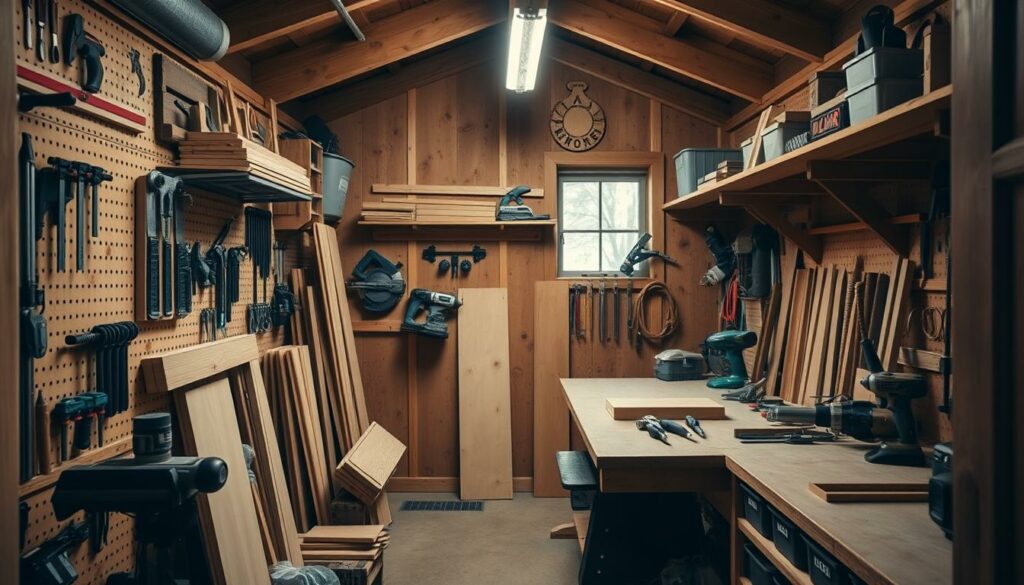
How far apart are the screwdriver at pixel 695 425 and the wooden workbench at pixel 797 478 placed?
0.04m

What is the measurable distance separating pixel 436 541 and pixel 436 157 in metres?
2.61

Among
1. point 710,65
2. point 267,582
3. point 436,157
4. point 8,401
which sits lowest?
point 267,582

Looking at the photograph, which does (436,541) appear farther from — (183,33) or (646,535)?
(183,33)

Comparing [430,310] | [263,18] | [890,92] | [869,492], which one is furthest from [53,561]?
[430,310]

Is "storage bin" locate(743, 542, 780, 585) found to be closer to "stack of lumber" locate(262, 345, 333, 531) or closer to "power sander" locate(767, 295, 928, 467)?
"power sander" locate(767, 295, 928, 467)

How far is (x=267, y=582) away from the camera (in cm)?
277

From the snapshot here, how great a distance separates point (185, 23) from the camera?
254 cm

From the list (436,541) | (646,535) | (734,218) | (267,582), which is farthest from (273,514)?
(734,218)

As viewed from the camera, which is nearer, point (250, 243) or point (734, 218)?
point (250, 243)

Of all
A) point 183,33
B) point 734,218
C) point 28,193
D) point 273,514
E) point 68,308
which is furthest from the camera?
point 734,218

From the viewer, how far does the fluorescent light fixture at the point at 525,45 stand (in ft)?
→ 10.6

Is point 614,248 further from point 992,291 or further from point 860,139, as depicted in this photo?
point 992,291

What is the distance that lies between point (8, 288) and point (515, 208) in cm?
403

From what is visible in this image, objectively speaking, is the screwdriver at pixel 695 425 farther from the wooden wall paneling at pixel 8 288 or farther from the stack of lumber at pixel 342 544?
the wooden wall paneling at pixel 8 288
